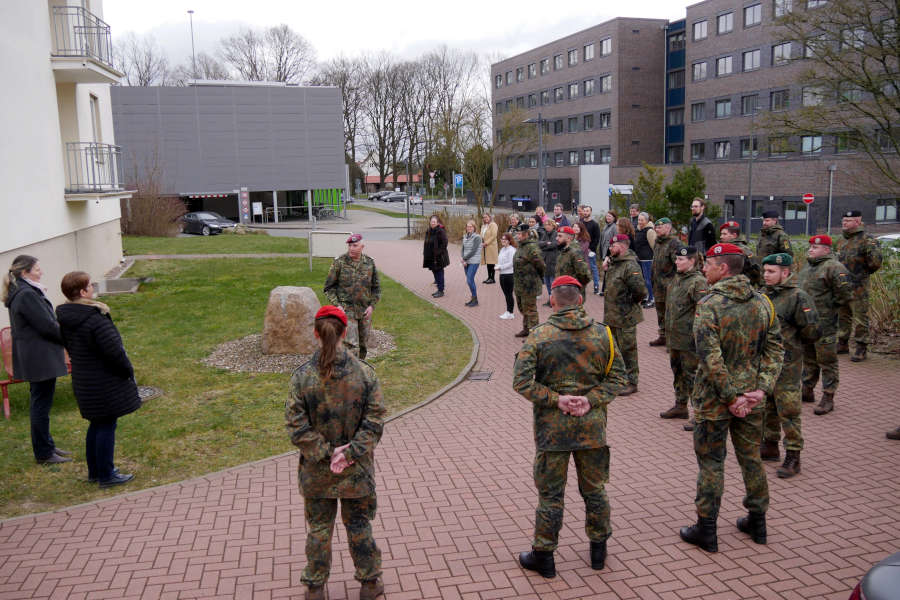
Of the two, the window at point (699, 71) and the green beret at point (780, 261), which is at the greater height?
the window at point (699, 71)

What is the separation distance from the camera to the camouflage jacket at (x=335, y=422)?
413cm

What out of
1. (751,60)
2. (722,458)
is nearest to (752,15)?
(751,60)

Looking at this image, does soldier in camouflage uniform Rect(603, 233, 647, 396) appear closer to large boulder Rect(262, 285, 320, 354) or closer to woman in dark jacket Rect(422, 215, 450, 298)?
large boulder Rect(262, 285, 320, 354)

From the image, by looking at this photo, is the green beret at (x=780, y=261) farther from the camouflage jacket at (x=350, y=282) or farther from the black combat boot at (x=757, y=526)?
the camouflage jacket at (x=350, y=282)

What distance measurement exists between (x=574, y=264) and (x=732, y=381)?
17.9 feet

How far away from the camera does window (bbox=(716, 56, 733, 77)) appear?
51478 millimetres

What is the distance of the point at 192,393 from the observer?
9.30 m

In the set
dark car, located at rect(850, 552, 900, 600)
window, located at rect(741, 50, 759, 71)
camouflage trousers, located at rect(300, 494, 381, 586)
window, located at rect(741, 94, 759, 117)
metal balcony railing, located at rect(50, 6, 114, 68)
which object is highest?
window, located at rect(741, 50, 759, 71)

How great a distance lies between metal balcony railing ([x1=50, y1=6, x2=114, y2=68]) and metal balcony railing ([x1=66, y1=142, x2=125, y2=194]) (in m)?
1.96

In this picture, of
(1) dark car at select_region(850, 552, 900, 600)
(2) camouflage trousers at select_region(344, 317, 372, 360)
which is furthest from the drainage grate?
(1) dark car at select_region(850, 552, 900, 600)

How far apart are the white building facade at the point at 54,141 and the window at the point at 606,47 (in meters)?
50.0

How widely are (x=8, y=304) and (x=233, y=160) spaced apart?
44.8 metres

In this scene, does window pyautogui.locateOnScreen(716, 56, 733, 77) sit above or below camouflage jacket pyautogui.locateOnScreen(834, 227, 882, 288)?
above

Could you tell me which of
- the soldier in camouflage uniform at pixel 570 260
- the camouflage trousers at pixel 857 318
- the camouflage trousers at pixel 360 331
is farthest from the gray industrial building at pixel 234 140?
the camouflage trousers at pixel 857 318
